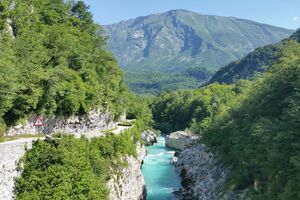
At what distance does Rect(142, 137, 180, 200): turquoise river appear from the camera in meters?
50.2

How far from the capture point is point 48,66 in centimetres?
3694

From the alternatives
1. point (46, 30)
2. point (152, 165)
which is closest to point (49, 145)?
point (46, 30)

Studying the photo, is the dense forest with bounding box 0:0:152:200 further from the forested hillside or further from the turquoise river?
the turquoise river

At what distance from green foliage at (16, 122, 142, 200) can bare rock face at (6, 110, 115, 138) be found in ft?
8.39

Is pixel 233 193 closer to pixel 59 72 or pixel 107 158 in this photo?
pixel 107 158

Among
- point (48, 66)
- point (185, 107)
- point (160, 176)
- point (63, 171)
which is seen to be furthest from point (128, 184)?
point (185, 107)

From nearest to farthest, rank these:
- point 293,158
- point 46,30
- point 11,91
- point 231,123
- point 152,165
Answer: point 293,158 < point 11,91 < point 46,30 < point 231,123 < point 152,165

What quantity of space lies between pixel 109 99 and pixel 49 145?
18.8 meters

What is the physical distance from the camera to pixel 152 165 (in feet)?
222

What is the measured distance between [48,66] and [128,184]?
559 inches

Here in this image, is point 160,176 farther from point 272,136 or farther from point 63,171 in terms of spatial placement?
point 63,171

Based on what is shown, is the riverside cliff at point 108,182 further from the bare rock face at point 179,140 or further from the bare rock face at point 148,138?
A: the bare rock face at point 148,138

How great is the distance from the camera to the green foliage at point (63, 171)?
28.1 meters

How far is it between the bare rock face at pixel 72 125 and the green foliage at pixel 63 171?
2.56m
